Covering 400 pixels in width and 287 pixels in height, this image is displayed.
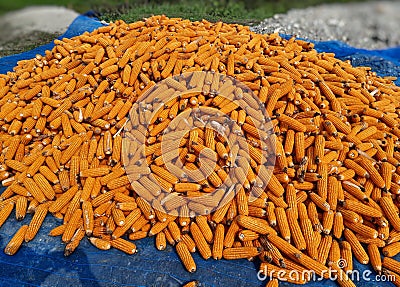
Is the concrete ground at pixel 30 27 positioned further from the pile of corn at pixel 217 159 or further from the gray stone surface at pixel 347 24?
the gray stone surface at pixel 347 24

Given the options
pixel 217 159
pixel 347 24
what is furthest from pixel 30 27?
pixel 347 24

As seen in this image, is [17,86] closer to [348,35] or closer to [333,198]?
[333,198]

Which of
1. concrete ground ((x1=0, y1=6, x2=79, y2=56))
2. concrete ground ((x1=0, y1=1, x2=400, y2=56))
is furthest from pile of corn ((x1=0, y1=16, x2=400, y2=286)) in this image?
concrete ground ((x1=0, y1=6, x2=79, y2=56))

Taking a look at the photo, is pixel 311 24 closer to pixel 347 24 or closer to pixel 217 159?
pixel 347 24

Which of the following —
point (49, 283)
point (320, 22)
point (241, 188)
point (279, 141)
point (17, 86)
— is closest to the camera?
point (49, 283)

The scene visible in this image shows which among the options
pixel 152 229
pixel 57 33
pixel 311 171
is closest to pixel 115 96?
pixel 152 229

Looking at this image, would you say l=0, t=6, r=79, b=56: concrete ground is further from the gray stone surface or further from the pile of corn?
the gray stone surface
